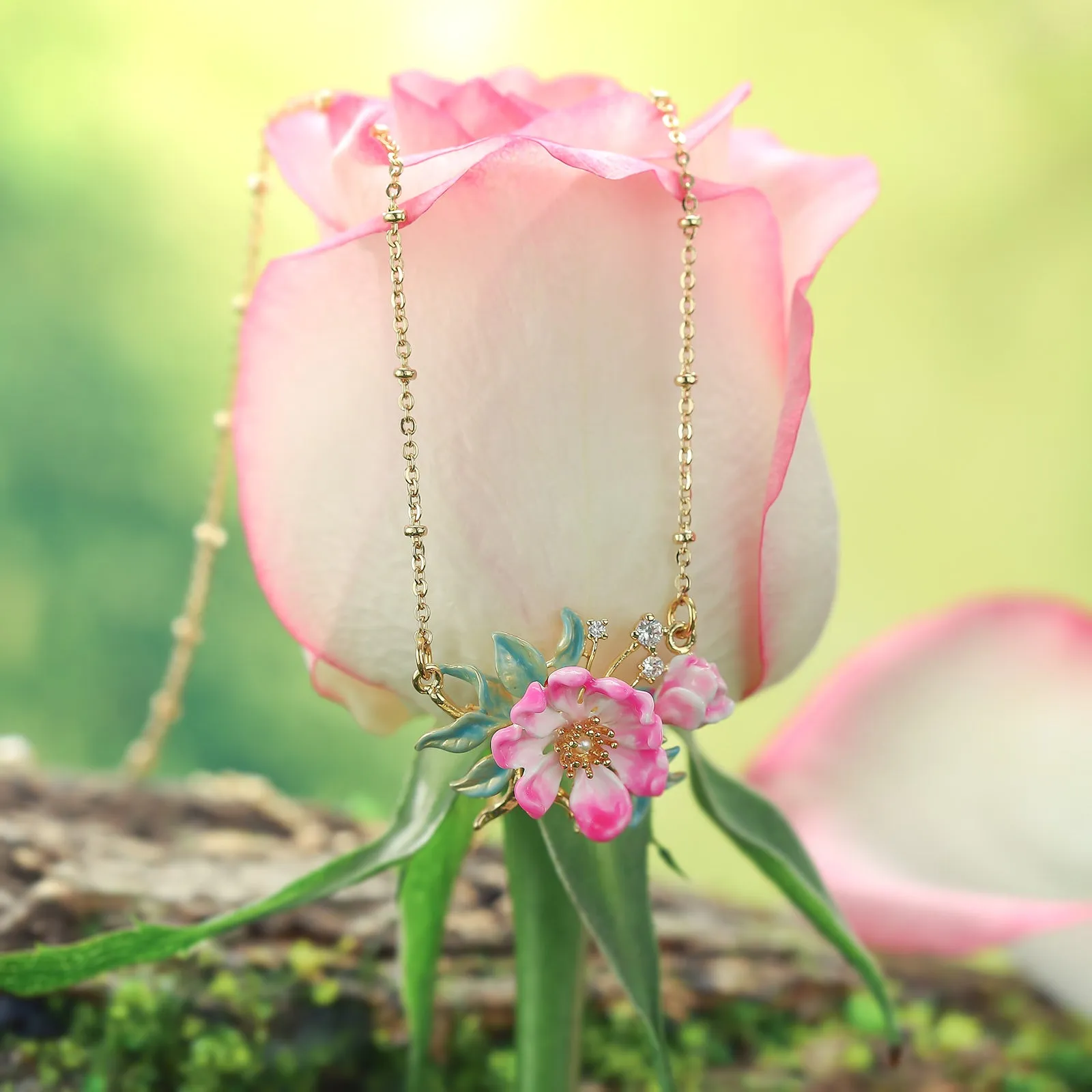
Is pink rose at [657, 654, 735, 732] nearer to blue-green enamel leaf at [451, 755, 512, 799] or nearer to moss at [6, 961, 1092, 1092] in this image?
blue-green enamel leaf at [451, 755, 512, 799]

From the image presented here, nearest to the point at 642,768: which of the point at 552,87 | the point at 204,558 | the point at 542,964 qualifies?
the point at 542,964

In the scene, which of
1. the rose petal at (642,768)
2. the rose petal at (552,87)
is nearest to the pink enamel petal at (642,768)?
the rose petal at (642,768)

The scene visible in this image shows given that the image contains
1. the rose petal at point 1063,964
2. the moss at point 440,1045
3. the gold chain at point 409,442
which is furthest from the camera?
the rose petal at point 1063,964

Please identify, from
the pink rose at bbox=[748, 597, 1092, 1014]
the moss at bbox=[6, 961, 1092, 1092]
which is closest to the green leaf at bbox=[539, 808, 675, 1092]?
the moss at bbox=[6, 961, 1092, 1092]

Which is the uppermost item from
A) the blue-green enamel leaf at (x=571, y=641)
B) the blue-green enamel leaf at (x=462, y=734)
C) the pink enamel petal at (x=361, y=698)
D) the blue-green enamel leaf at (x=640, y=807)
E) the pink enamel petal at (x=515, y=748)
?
Result: the pink enamel petal at (x=361, y=698)

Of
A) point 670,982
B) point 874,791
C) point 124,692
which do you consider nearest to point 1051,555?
point 874,791

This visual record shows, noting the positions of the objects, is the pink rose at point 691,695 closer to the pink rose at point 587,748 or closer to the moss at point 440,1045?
the pink rose at point 587,748
